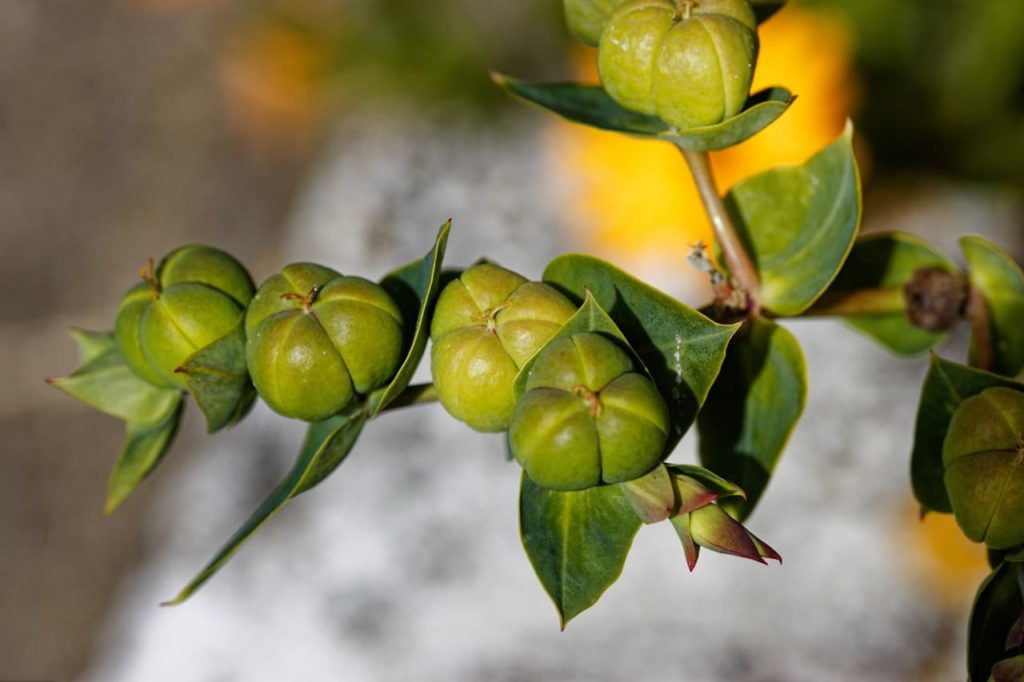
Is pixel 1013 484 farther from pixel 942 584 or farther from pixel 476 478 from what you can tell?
pixel 476 478

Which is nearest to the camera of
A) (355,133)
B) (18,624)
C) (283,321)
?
(283,321)

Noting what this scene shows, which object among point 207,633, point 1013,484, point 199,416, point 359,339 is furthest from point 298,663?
point 1013,484

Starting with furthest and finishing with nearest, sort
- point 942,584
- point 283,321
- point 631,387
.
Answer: point 942,584, point 283,321, point 631,387

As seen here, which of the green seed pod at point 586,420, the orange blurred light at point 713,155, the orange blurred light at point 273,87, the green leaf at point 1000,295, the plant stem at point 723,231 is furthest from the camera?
the orange blurred light at point 273,87

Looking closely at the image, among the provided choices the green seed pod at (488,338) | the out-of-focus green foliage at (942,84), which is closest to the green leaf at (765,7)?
the green seed pod at (488,338)

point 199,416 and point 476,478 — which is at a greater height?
point 476,478

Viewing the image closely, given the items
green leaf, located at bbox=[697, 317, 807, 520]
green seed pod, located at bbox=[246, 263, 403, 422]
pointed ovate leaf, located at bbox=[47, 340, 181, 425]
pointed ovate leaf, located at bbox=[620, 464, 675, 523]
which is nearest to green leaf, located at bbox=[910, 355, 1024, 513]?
green leaf, located at bbox=[697, 317, 807, 520]

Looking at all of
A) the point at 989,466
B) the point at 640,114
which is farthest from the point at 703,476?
the point at 640,114

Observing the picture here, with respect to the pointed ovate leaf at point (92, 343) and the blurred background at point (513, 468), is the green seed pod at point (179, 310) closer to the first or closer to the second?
the pointed ovate leaf at point (92, 343)
